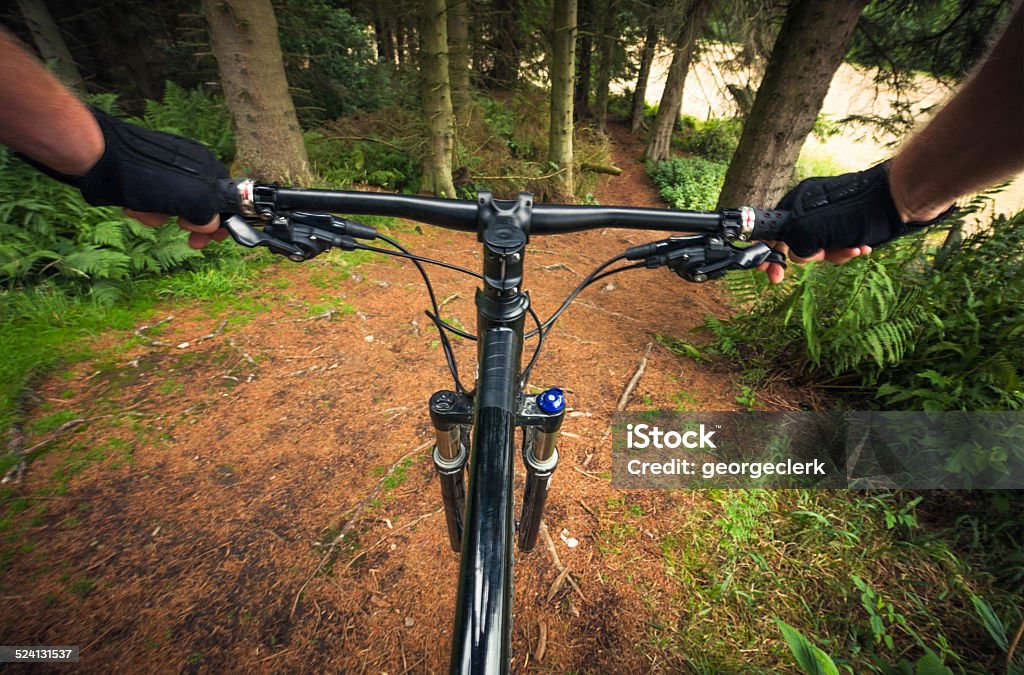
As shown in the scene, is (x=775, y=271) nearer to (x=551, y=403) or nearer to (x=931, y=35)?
(x=551, y=403)

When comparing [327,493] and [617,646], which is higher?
[327,493]

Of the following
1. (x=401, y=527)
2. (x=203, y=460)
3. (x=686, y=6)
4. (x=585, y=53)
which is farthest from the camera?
(x=585, y=53)

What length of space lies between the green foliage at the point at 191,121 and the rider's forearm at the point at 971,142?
725 cm

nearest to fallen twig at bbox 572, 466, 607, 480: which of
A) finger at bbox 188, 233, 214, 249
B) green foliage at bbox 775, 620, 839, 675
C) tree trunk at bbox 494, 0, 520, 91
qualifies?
green foliage at bbox 775, 620, 839, 675

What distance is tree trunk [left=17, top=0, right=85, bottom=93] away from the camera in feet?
20.9

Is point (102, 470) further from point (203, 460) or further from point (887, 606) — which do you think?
point (887, 606)

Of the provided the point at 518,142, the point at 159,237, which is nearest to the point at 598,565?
the point at 159,237

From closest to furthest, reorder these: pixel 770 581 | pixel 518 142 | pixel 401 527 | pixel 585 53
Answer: pixel 770 581 < pixel 401 527 < pixel 518 142 < pixel 585 53

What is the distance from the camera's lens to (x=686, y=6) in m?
6.81

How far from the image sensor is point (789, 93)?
15.2 ft

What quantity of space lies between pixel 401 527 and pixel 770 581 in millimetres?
2196

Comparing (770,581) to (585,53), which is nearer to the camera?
(770,581)

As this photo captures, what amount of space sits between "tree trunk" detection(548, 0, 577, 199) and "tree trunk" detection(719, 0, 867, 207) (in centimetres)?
350

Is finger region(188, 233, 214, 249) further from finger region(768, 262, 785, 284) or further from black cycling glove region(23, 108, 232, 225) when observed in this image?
finger region(768, 262, 785, 284)
